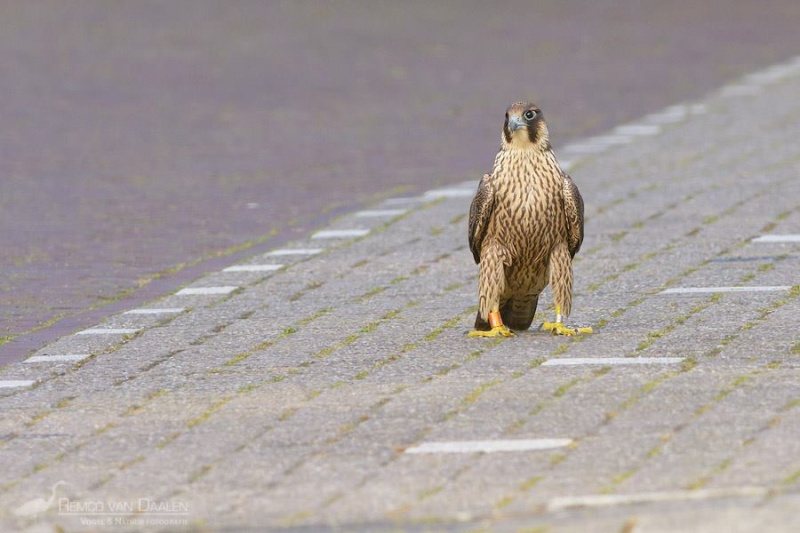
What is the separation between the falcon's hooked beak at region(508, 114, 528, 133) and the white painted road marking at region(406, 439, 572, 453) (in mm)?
2205

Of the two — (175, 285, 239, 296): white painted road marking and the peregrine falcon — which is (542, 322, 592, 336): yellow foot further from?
(175, 285, 239, 296): white painted road marking

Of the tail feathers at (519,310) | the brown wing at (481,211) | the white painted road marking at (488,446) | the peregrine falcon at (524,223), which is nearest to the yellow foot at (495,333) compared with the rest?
the peregrine falcon at (524,223)

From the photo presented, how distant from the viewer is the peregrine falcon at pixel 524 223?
8.24 m

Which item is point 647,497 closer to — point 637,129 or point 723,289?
point 723,289

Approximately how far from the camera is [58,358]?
27.4 ft

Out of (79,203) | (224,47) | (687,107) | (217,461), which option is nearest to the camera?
(217,461)

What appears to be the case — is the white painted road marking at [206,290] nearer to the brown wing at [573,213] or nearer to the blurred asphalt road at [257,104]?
the blurred asphalt road at [257,104]

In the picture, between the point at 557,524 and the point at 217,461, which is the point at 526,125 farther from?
the point at 557,524

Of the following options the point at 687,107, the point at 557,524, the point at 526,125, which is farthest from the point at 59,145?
the point at 557,524

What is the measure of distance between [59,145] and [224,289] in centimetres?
671

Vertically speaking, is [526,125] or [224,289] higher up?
[526,125]

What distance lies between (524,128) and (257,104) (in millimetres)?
10968

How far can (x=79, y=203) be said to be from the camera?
43.9 ft

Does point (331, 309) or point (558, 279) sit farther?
point (331, 309)
